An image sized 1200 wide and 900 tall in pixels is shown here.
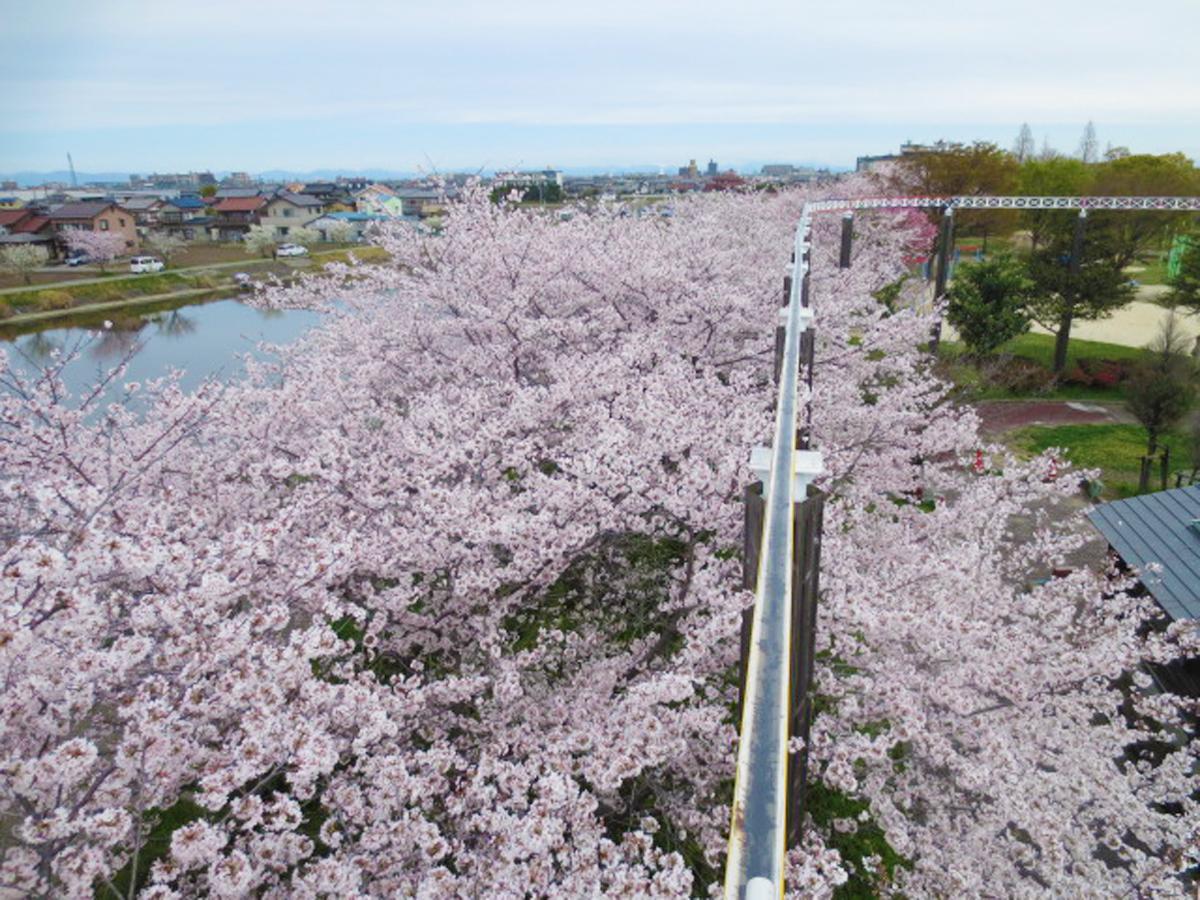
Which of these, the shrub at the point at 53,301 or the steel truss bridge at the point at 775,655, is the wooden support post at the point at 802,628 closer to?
the steel truss bridge at the point at 775,655

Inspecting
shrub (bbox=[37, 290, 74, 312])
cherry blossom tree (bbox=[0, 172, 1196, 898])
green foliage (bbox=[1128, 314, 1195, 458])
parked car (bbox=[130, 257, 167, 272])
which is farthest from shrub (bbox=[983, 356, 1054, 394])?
parked car (bbox=[130, 257, 167, 272])

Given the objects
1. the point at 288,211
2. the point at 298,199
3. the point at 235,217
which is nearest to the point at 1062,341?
the point at 298,199

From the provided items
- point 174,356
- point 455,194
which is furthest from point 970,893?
point 174,356

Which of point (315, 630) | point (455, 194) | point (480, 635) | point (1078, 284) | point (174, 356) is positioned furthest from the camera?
point (174, 356)

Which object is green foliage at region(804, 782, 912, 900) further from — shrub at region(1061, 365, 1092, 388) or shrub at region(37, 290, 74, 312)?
shrub at region(37, 290, 74, 312)

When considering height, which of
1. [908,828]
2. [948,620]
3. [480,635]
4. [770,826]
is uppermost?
[770,826]

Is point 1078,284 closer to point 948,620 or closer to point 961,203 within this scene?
point 961,203

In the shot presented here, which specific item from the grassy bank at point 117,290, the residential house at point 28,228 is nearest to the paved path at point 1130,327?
the grassy bank at point 117,290
